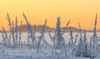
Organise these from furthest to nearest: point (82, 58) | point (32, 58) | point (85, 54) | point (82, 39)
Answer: point (82, 39) → point (85, 54) → point (82, 58) → point (32, 58)

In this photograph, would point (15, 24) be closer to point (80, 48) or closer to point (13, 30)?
point (13, 30)

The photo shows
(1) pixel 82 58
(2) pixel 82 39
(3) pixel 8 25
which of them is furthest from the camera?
(3) pixel 8 25

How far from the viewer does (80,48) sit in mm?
6707

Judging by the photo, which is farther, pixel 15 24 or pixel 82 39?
pixel 15 24

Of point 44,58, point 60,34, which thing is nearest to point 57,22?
point 60,34

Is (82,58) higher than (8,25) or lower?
lower

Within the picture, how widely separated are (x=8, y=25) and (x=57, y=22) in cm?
411

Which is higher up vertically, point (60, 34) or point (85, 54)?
point (60, 34)

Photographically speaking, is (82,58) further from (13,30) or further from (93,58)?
(13,30)

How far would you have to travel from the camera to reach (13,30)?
9.87m

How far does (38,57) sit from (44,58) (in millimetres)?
185

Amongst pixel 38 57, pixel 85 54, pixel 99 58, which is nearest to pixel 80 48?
pixel 85 54

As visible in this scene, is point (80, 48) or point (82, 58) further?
point (80, 48)

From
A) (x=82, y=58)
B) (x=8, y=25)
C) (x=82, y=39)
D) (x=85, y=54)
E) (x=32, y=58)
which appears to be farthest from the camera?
(x=8, y=25)
